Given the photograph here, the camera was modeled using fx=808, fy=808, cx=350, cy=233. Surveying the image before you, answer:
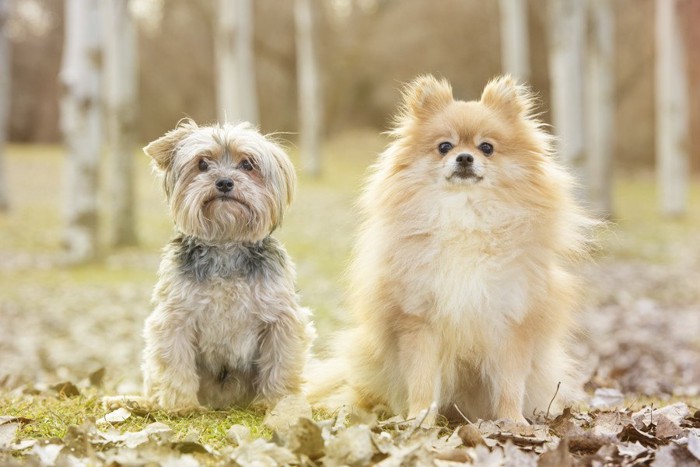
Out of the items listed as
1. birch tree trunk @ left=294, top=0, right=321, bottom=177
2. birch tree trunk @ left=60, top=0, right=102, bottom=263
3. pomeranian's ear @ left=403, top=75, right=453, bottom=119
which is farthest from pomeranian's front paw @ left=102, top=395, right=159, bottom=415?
birch tree trunk @ left=294, top=0, right=321, bottom=177

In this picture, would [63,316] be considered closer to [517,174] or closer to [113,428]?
[113,428]

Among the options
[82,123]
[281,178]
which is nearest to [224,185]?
[281,178]

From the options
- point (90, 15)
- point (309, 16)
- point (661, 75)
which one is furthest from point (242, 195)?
point (309, 16)

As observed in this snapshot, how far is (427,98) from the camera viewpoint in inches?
150

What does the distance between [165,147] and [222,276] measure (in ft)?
2.33

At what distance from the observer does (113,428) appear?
3.63 m

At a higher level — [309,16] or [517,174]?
[309,16]

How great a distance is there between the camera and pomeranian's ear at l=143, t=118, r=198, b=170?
13.1 feet

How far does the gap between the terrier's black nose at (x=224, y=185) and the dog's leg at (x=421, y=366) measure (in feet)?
3.52

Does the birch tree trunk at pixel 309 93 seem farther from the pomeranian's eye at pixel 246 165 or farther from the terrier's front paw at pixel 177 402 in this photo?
the terrier's front paw at pixel 177 402

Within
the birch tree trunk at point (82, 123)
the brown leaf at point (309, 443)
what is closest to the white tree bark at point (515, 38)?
the birch tree trunk at point (82, 123)

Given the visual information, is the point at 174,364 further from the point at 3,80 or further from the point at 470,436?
the point at 3,80

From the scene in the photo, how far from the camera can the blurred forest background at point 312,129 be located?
751 centimetres

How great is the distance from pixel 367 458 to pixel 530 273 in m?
1.12
